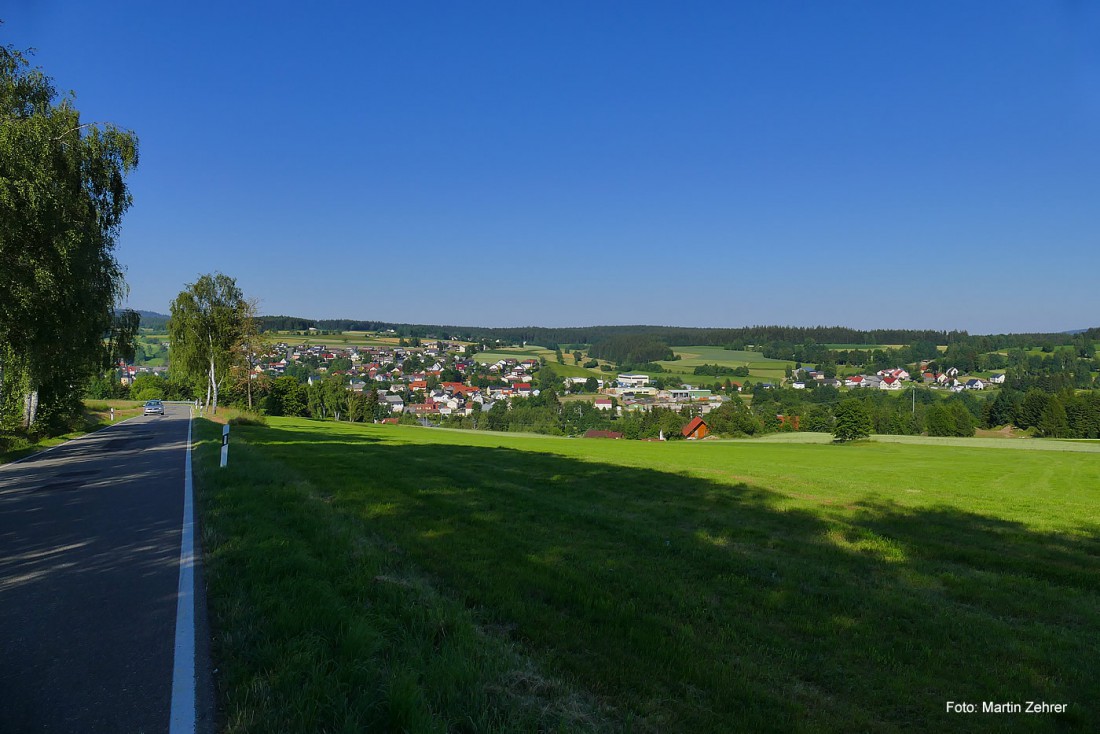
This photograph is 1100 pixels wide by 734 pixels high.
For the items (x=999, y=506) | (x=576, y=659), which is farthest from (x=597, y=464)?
(x=576, y=659)

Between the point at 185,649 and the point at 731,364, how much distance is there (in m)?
182

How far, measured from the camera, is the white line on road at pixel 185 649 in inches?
154

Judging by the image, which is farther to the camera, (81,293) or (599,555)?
(81,293)

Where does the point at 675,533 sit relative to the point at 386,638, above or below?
below

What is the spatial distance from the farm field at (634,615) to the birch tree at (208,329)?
46.4m

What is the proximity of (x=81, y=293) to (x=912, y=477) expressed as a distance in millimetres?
29628

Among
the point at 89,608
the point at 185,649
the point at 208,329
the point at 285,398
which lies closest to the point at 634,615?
the point at 185,649

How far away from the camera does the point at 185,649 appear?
492 centimetres

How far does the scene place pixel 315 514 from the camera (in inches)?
388

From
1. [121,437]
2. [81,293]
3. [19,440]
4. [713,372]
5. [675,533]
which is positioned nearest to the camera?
[675,533]

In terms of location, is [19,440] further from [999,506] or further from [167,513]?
[999,506]

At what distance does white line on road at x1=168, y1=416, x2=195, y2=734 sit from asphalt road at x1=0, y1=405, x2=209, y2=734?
6 centimetres

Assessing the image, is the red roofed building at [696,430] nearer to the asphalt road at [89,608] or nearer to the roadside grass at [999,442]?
the roadside grass at [999,442]

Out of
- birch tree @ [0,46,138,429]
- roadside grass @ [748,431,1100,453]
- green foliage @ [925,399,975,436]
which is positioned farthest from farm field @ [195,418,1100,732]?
green foliage @ [925,399,975,436]
